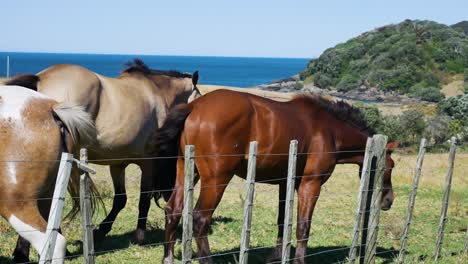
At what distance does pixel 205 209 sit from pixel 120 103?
210 cm

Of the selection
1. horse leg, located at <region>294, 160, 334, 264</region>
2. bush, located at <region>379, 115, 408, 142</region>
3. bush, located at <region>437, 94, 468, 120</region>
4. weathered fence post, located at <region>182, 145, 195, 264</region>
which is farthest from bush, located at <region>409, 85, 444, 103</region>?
weathered fence post, located at <region>182, 145, 195, 264</region>

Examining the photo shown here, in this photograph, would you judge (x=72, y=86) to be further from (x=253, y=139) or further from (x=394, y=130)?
(x=394, y=130)

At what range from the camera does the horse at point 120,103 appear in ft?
24.1

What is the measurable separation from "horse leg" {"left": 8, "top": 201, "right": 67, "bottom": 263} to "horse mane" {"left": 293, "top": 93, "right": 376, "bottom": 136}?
12.6ft

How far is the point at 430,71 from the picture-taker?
3661 inches

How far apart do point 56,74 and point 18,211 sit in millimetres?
2609

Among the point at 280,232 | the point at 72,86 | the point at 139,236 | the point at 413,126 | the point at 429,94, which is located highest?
the point at 72,86

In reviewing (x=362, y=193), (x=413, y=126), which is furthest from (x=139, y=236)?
(x=413, y=126)

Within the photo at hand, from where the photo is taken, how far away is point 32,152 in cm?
540

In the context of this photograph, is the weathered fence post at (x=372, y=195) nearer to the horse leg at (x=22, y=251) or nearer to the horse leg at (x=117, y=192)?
the horse leg at (x=117, y=192)

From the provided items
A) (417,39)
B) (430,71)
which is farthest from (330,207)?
(417,39)

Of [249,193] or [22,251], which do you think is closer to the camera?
[249,193]

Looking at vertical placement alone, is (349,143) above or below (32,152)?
below

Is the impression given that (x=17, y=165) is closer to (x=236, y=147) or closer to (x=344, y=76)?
(x=236, y=147)
